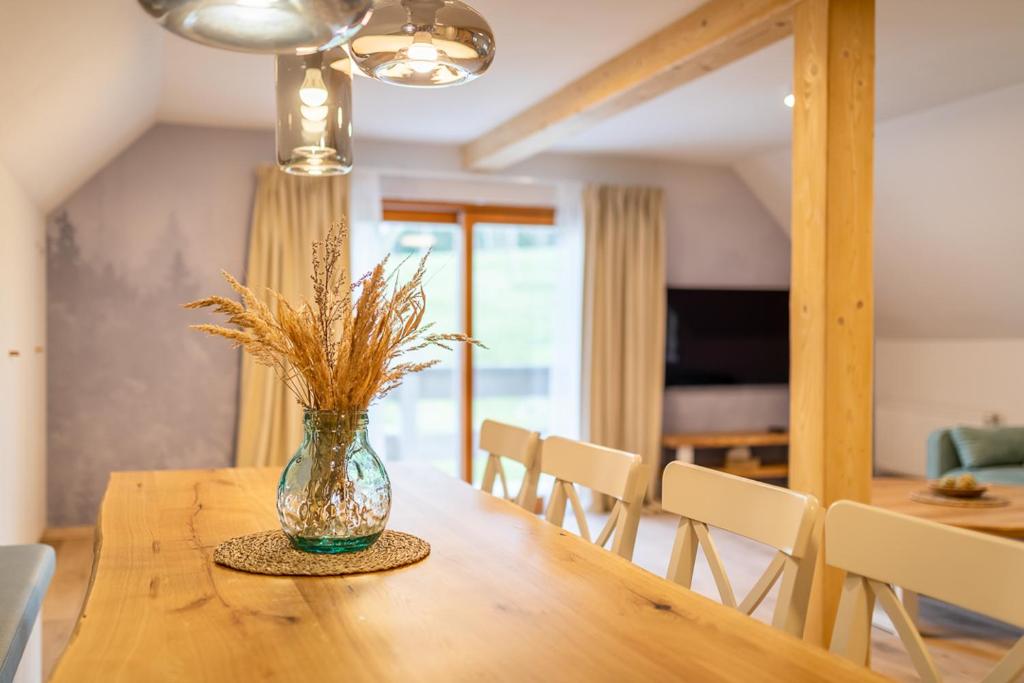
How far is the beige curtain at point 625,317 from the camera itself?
6.80 metres

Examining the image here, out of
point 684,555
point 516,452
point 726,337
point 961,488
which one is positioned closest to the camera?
point 684,555

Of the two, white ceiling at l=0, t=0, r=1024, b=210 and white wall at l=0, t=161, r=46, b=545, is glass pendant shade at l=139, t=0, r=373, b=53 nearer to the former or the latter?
white ceiling at l=0, t=0, r=1024, b=210

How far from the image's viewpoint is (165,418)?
19.1 feet

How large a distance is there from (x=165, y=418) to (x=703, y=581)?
3367mm

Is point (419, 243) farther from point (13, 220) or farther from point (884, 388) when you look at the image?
point (884, 388)

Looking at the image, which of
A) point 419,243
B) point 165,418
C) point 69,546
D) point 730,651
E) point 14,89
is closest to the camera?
point 730,651

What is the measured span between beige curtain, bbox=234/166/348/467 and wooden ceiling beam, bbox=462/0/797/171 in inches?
49.8

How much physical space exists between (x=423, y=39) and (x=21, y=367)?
11.2 ft

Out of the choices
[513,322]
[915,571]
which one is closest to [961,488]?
[915,571]

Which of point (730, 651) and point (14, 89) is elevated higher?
point (14, 89)

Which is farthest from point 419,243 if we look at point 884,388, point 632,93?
point 884,388

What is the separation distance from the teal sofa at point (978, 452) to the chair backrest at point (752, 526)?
13.9 feet

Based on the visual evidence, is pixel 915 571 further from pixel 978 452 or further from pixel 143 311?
pixel 143 311

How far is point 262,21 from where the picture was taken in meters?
1.26
